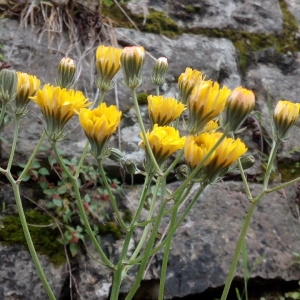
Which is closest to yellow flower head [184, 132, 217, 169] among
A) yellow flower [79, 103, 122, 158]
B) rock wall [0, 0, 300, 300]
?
yellow flower [79, 103, 122, 158]

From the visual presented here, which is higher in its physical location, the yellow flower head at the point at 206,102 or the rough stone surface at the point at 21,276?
the yellow flower head at the point at 206,102

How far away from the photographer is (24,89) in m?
0.91

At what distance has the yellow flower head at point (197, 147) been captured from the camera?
0.76 meters

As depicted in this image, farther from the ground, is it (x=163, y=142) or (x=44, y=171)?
(x=163, y=142)

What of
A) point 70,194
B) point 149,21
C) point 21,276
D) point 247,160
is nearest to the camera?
point 247,160

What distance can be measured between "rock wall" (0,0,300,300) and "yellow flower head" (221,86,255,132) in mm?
794

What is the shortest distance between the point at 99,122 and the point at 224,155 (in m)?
0.21

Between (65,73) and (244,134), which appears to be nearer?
(65,73)

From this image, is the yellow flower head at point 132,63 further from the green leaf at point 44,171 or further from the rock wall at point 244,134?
the green leaf at point 44,171

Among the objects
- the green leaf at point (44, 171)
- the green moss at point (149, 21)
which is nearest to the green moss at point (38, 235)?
the green leaf at point (44, 171)

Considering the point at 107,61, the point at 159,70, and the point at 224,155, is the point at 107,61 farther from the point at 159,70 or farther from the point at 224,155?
the point at 224,155

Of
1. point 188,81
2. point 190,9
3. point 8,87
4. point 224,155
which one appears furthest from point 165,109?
point 190,9

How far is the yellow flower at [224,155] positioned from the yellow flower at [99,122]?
0.17 m

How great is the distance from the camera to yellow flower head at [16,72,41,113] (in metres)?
0.91
